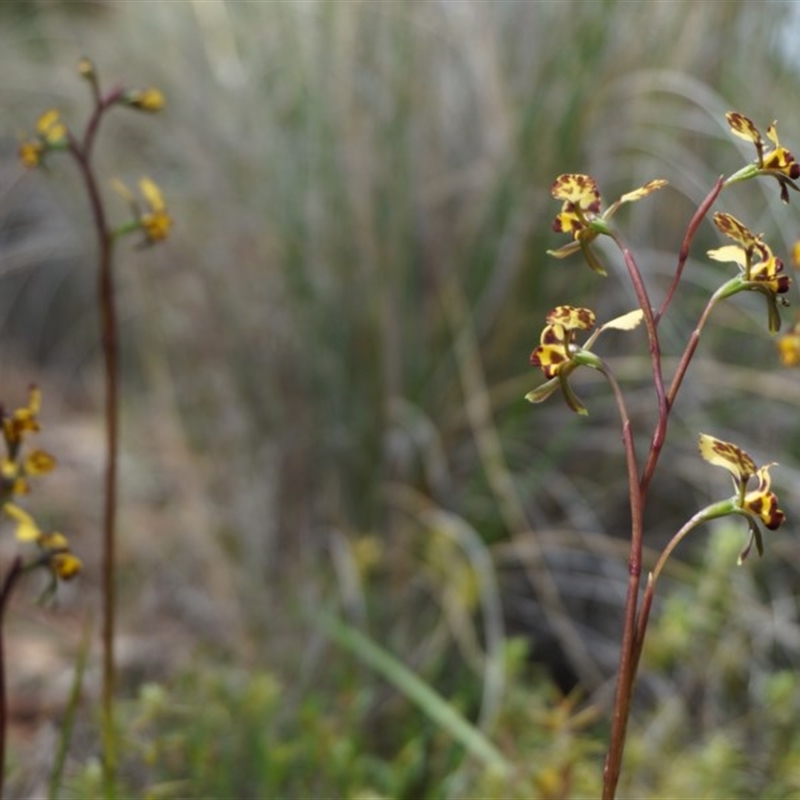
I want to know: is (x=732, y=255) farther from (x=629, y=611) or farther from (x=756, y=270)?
(x=629, y=611)

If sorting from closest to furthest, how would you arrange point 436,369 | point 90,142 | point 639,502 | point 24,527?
point 639,502 → point 24,527 → point 90,142 → point 436,369

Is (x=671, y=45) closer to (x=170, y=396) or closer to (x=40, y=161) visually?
(x=170, y=396)

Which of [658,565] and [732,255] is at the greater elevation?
[732,255]

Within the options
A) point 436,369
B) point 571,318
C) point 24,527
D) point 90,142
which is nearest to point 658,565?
point 571,318

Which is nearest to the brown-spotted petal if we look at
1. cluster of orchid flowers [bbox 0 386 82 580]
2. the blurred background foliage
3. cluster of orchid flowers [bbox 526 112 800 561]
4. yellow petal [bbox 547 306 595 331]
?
cluster of orchid flowers [bbox 526 112 800 561]

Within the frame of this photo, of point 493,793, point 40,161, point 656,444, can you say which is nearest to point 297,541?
point 493,793

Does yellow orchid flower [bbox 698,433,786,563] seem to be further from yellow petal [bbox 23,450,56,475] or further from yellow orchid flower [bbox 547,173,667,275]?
yellow petal [bbox 23,450,56,475]

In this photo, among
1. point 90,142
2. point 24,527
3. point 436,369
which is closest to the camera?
point 24,527

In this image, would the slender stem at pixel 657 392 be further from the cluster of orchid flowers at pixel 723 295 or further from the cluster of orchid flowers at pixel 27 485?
the cluster of orchid flowers at pixel 27 485
